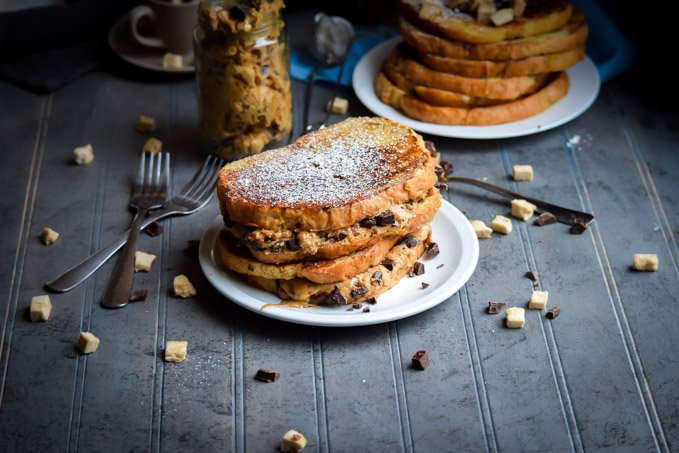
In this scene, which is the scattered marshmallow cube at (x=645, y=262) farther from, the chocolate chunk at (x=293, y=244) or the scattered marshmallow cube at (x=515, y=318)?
the chocolate chunk at (x=293, y=244)

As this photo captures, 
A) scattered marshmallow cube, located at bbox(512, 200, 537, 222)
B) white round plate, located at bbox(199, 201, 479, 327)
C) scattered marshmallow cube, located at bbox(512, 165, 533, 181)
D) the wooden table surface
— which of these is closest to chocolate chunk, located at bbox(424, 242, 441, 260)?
white round plate, located at bbox(199, 201, 479, 327)

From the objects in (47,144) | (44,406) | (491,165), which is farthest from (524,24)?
(44,406)

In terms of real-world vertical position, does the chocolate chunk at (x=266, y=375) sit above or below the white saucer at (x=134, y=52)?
above

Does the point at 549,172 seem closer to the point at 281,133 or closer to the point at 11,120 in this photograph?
the point at 281,133

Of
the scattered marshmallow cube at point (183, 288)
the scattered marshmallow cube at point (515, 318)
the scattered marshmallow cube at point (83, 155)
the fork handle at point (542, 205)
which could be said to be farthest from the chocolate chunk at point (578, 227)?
the scattered marshmallow cube at point (83, 155)

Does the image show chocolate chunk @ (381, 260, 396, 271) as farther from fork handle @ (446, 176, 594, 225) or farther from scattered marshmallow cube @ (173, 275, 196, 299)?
fork handle @ (446, 176, 594, 225)

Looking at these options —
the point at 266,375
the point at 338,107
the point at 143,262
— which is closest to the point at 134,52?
the point at 338,107
